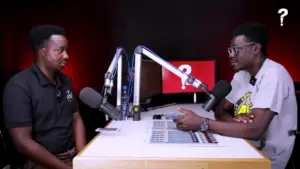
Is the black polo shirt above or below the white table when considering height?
above

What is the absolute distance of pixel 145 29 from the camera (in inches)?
142

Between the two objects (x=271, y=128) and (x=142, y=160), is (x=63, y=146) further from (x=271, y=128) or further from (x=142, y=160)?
(x=271, y=128)

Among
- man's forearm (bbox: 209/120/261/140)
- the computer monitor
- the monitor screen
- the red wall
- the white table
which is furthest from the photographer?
the red wall

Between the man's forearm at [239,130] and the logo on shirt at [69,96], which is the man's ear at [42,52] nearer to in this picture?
the logo on shirt at [69,96]

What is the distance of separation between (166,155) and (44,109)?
0.88 metres

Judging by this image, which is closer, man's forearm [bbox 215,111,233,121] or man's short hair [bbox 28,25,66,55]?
man's short hair [bbox 28,25,66,55]

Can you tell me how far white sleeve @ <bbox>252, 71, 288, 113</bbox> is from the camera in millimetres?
1674

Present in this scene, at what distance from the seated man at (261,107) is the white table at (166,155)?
0.11m

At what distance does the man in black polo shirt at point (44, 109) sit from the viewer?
5.64ft

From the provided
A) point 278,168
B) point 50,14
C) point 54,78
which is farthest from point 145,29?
point 278,168

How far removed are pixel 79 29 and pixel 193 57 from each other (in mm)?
1382

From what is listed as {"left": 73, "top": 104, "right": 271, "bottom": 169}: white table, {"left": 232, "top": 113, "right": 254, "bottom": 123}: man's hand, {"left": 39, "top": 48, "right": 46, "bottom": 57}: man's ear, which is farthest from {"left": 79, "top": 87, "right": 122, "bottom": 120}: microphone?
{"left": 232, "top": 113, "right": 254, "bottom": 123}: man's hand

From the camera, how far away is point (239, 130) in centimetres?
164

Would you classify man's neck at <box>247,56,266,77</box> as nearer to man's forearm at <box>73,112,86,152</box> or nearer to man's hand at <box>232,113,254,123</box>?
man's hand at <box>232,113,254,123</box>
